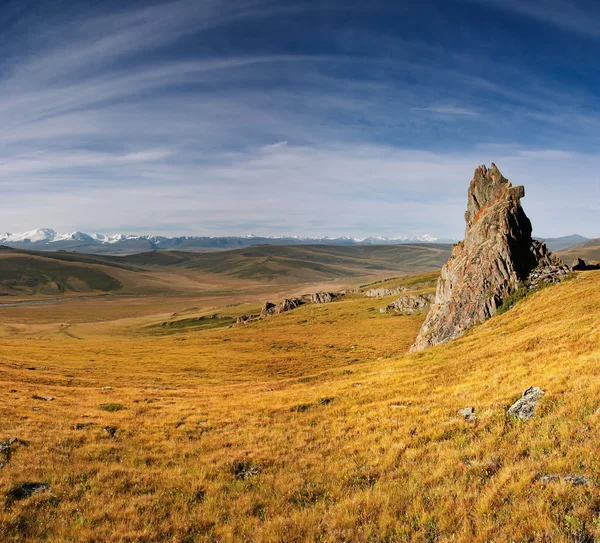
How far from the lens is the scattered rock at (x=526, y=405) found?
14.2 meters

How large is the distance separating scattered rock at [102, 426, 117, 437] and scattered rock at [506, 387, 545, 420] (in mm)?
22345

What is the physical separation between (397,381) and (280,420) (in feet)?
36.8

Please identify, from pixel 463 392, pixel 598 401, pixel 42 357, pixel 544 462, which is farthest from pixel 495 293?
pixel 42 357

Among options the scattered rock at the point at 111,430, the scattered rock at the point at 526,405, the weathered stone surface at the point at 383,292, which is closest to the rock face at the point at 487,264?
the scattered rock at the point at 526,405

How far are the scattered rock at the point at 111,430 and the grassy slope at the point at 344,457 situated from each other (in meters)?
0.42

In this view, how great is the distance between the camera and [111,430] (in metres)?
21.1

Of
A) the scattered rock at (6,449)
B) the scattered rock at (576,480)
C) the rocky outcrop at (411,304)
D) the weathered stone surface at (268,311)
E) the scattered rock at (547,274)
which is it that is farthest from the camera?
the weathered stone surface at (268,311)

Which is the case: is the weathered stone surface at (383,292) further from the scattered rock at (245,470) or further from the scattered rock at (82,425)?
the scattered rock at (245,470)

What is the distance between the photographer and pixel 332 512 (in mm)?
10320

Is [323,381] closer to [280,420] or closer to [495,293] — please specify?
[280,420]

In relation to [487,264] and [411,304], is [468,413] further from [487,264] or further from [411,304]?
[411,304]

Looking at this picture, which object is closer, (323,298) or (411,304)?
(411,304)

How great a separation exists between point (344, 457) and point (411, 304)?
309ft

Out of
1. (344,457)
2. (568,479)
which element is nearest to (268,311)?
(344,457)
